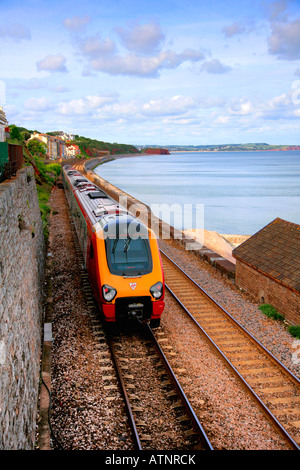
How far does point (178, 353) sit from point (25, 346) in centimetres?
361

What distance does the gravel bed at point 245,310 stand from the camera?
29.7 ft

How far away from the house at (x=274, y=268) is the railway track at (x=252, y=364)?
5.10ft

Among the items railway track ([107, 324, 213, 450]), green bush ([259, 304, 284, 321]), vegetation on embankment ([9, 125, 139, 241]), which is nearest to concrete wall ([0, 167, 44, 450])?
railway track ([107, 324, 213, 450])

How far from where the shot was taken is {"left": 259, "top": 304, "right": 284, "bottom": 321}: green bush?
423 inches

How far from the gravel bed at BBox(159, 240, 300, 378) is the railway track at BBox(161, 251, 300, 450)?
28 cm

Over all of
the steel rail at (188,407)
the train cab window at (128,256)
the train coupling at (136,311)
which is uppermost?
the train cab window at (128,256)

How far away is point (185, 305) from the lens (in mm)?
11781

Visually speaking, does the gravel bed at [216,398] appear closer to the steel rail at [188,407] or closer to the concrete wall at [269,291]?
the steel rail at [188,407]

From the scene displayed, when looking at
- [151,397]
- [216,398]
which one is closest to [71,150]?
[151,397]

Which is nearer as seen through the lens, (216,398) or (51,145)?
(216,398)

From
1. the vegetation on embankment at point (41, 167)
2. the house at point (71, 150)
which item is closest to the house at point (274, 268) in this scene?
the vegetation on embankment at point (41, 167)

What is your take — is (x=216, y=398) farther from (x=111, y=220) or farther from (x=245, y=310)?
(x=111, y=220)

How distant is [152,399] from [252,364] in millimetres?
2556

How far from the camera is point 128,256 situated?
938 centimetres
